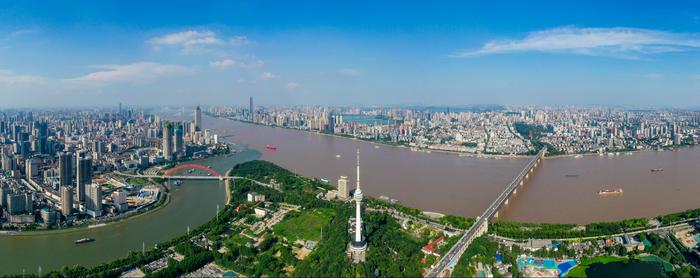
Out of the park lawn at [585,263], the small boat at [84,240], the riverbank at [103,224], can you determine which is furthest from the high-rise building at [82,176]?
the park lawn at [585,263]

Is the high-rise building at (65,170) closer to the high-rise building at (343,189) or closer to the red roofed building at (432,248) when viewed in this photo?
the high-rise building at (343,189)

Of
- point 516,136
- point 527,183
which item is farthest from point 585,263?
point 516,136

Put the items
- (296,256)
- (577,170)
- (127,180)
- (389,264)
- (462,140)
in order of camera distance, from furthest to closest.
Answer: (462,140)
(577,170)
(127,180)
(296,256)
(389,264)

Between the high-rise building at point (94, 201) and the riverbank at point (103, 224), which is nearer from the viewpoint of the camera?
the riverbank at point (103, 224)

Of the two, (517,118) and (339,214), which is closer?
(339,214)

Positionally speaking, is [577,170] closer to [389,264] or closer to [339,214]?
[339,214]

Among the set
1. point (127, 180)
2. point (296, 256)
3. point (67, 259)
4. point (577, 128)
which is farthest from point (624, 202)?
point (577, 128)
